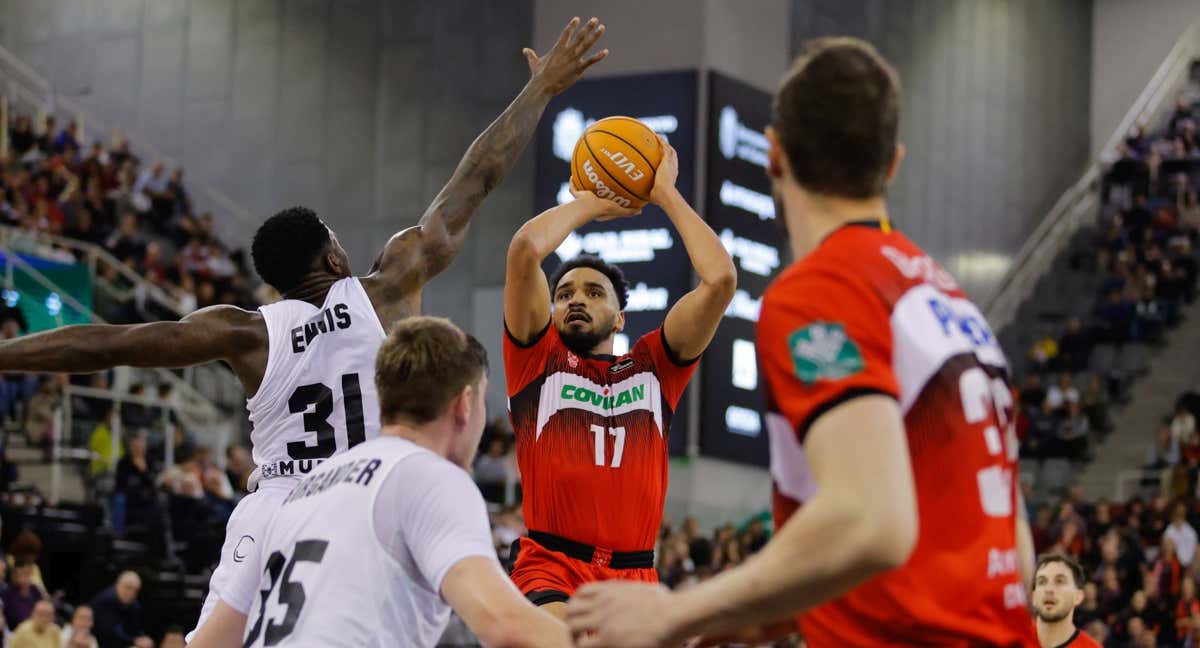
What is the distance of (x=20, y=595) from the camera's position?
13.6m

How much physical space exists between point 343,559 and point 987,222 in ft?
96.7

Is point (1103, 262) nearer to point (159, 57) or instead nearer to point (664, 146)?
point (159, 57)

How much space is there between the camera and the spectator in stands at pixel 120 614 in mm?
13852

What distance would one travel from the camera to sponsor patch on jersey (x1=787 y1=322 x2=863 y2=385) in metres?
3.24

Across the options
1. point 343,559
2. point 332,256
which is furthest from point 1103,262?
point 343,559

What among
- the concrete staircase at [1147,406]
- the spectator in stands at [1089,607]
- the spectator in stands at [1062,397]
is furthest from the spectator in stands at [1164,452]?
the spectator in stands at [1089,607]

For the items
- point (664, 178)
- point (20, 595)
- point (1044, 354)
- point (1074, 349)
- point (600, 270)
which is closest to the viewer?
point (664, 178)

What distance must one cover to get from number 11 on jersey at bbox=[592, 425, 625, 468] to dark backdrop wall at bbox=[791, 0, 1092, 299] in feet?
65.8

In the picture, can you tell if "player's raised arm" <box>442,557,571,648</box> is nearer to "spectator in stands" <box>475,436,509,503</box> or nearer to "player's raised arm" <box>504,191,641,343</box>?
"player's raised arm" <box>504,191,641,343</box>

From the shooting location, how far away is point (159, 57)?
29172 millimetres

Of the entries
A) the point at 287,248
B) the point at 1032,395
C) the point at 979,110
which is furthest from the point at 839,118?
the point at 979,110

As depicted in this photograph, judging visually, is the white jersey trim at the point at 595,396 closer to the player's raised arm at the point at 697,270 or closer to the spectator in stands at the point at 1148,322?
the player's raised arm at the point at 697,270

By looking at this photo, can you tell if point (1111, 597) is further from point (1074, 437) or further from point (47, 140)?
point (47, 140)

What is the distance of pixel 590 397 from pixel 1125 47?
31.3 metres
